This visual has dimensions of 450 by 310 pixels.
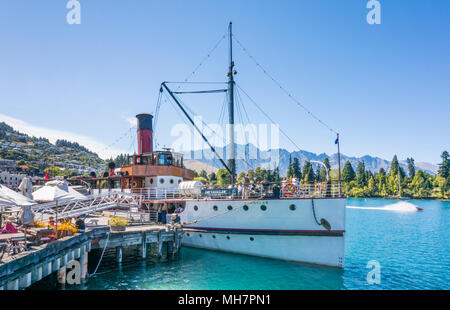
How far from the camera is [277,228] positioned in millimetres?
15688

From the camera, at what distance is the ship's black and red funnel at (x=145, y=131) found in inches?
1052

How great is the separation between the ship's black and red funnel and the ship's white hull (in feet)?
35.7

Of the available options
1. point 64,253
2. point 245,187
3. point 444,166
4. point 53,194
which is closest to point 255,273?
point 245,187

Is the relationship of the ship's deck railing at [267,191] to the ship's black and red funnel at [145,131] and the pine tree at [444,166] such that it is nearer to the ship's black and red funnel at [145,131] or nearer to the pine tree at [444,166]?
the ship's black and red funnel at [145,131]

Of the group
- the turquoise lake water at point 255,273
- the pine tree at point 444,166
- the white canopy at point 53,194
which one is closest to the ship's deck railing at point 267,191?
the turquoise lake water at point 255,273

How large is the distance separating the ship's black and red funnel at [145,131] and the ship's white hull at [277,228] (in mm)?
10893

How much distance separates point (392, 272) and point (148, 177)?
1873cm

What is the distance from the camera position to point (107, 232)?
49.0 ft

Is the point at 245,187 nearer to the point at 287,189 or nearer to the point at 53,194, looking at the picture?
the point at 287,189

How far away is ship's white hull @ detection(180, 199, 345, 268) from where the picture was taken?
14.7 meters

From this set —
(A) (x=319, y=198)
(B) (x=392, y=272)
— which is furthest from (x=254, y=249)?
(B) (x=392, y=272)

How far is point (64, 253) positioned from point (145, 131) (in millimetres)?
17387
